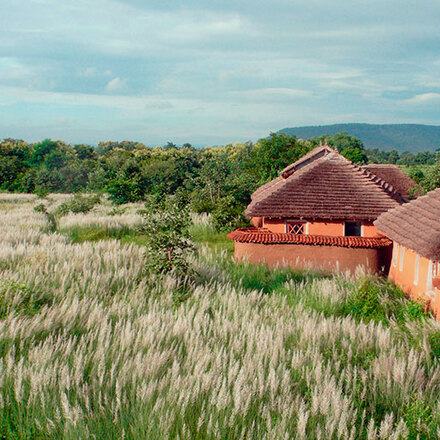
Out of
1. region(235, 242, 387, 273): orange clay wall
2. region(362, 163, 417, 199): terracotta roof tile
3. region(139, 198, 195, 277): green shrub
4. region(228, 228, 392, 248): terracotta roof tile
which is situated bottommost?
region(235, 242, 387, 273): orange clay wall

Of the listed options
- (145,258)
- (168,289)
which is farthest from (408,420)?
(145,258)

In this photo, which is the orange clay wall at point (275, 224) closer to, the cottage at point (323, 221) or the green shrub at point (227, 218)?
the cottage at point (323, 221)

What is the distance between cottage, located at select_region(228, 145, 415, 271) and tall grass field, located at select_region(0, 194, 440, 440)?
6.40 m

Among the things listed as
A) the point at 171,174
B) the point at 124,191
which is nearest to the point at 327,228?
the point at 124,191

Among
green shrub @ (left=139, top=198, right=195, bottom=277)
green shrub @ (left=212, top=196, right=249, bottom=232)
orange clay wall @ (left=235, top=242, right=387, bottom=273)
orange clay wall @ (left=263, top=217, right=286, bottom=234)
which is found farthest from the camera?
green shrub @ (left=212, top=196, right=249, bottom=232)

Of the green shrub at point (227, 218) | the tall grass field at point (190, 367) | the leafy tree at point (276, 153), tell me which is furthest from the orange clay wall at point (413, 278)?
the leafy tree at point (276, 153)

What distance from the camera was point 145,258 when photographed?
1102 centimetres

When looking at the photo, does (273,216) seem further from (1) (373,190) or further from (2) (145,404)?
(2) (145,404)

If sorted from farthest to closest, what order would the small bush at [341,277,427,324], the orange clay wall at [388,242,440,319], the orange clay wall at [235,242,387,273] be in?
1. the orange clay wall at [235,242,387,273]
2. the orange clay wall at [388,242,440,319]
3. the small bush at [341,277,427,324]

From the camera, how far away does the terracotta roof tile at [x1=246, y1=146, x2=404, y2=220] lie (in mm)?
18469

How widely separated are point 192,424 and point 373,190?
1695 centimetres

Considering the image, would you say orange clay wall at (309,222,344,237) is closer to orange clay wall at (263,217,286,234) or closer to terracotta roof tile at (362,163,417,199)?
orange clay wall at (263,217,286,234)

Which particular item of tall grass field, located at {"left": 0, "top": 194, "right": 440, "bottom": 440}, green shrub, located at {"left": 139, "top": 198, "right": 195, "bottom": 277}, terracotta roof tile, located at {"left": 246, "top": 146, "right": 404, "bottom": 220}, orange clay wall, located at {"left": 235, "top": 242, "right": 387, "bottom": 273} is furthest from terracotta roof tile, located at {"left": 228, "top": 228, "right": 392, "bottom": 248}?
tall grass field, located at {"left": 0, "top": 194, "right": 440, "bottom": 440}

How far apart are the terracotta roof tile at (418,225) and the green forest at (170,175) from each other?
5.43 meters
